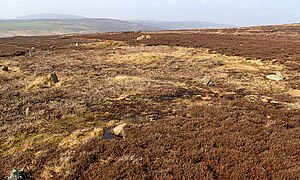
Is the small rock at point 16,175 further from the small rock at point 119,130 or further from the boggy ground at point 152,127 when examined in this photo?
the small rock at point 119,130

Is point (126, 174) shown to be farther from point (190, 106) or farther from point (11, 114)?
point (11, 114)

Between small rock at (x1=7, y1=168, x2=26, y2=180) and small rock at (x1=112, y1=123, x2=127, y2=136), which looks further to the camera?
small rock at (x1=112, y1=123, x2=127, y2=136)

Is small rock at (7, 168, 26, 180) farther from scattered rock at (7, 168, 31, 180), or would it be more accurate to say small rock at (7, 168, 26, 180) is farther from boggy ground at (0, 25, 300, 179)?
boggy ground at (0, 25, 300, 179)

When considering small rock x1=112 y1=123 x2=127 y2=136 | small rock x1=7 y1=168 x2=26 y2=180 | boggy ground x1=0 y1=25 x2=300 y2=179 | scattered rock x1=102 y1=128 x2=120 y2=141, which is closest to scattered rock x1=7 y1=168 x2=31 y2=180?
small rock x1=7 y1=168 x2=26 y2=180

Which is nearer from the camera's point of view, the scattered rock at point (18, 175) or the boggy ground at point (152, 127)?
the scattered rock at point (18, 175)

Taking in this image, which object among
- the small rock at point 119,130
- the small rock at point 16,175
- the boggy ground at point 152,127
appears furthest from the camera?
the small rock at point 119,130

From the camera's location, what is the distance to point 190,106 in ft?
52.6

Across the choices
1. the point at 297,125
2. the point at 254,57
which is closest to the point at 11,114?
the point at 297,125

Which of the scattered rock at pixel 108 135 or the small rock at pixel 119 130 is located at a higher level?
the small rock at pixel 119 130

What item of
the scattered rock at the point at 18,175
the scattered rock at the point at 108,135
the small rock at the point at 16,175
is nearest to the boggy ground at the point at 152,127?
the scattered rock at the point at 108,135

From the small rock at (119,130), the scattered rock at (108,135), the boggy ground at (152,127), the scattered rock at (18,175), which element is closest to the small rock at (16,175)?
the scattered rock at (18,175)

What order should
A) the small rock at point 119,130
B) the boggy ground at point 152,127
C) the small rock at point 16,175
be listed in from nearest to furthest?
1. the small rock at point 16,175
2. the boggy ground at point 152,127
3. the small rock at point 119,130

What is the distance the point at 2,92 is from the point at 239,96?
1733 centimetres

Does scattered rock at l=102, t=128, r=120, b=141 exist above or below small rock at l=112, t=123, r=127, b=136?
below
